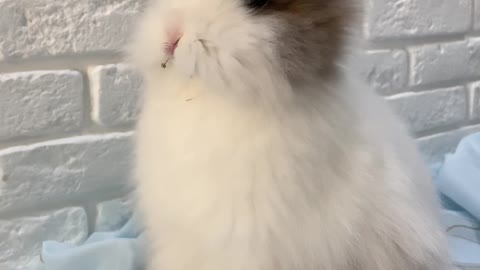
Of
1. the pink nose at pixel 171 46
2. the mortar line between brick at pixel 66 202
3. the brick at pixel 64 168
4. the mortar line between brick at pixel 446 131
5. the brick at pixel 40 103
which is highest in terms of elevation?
the pink nose at pixel 171 46

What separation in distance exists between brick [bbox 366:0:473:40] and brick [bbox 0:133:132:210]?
504 mm

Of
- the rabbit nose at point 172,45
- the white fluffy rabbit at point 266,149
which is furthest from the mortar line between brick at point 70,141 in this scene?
the rabbit nose at point 172,45

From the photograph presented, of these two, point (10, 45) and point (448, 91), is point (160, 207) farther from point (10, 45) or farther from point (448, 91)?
point (448, 91)

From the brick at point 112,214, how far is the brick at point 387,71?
19.3 inches

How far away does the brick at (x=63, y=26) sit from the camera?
2.74ft

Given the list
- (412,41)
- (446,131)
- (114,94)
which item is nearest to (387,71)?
(412,41)

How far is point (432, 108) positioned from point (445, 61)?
0.31ft

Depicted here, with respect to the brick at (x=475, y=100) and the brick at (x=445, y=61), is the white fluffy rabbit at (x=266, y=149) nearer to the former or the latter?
the brick at (x=445, y=61)

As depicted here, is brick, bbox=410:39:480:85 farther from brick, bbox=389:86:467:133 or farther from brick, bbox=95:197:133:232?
brick, bbox=95:197:133:232

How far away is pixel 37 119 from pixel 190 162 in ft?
1.07

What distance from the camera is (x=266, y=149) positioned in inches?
24.8

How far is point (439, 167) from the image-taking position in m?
1.19

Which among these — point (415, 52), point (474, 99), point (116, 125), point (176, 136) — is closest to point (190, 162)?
point (176, 136)

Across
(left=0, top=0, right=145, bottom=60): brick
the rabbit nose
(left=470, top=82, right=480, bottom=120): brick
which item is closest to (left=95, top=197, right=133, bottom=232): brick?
(left=0, top=0, right=145, bottom=60): brick
